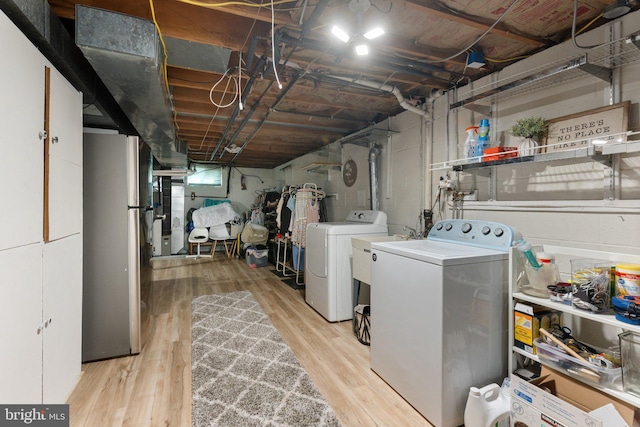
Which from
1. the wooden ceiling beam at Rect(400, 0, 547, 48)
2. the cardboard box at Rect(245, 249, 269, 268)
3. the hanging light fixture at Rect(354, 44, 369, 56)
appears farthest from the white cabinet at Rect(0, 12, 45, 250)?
the cardboard box at Rect(245, 249, 269, 268)

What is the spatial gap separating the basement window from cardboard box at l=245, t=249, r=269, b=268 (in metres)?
2.84

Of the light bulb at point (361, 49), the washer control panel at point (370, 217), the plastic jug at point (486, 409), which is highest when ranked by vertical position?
the light bulb at point (361, 49)

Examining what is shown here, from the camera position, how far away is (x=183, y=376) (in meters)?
2.02

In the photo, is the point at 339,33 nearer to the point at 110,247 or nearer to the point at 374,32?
the point at 374,32

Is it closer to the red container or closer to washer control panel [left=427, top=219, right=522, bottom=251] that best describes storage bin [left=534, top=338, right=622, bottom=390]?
washer control panel [left=427, top=219, right=522, bottom=251]

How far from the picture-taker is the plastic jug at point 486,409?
142 centimetres

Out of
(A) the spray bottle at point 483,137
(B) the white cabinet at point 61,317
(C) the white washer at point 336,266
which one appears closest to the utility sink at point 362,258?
(C) the white washer at point 336,266

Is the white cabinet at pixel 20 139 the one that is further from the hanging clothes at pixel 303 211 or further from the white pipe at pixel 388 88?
the hanging clothes at pixel 303 211

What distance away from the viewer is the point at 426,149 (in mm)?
2725

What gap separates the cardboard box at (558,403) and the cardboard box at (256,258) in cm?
458

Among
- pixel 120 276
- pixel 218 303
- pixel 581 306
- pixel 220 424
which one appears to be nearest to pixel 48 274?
pixel 120 276

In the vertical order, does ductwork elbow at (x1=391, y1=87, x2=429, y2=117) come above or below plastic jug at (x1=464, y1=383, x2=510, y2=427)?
above

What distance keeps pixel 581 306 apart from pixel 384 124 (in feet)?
8.69

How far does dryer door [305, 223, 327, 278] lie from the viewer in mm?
3024
